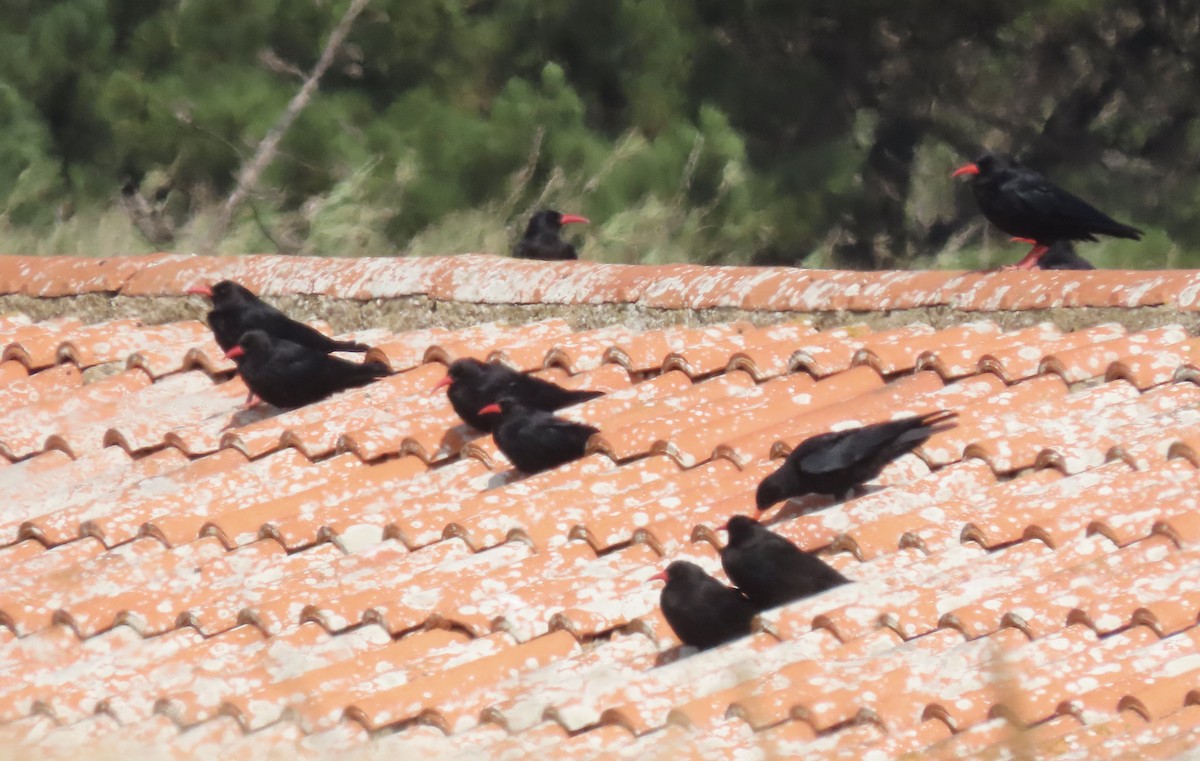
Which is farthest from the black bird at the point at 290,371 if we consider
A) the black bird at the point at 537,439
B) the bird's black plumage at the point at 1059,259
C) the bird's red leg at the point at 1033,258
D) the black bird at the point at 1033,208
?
the bird's black plumage at the point at 1059,259

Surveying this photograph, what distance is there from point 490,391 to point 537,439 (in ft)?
1.31

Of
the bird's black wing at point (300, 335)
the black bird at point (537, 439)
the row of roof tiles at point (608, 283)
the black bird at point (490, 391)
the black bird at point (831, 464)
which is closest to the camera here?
the black bird at point (831, 464)

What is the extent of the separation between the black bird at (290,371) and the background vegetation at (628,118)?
7.87 meters

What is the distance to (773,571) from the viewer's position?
3943mm

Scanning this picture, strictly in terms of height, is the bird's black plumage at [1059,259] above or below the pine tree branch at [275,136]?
above

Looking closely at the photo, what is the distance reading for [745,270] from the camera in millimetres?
6586

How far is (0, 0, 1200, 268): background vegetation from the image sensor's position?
1431 centimetres

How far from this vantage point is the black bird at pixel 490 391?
5.43m

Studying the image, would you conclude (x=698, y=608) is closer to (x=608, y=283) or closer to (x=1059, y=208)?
(x=608, y=283)

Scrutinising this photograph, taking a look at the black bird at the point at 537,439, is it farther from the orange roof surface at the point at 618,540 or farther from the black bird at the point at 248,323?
the black bird at the point at 248,323

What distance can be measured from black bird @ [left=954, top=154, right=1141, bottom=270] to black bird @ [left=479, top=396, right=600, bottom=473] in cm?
255

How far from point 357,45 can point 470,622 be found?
11.7 meters

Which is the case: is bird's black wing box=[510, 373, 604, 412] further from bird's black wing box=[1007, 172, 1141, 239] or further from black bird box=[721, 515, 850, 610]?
bird's black wing box=[1007, 172, 1141, 239]

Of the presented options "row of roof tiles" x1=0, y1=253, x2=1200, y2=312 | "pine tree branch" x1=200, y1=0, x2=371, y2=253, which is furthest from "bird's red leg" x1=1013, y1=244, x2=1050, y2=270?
"pine tree branch" x1=200, y1=0, x2=371, y2=253
